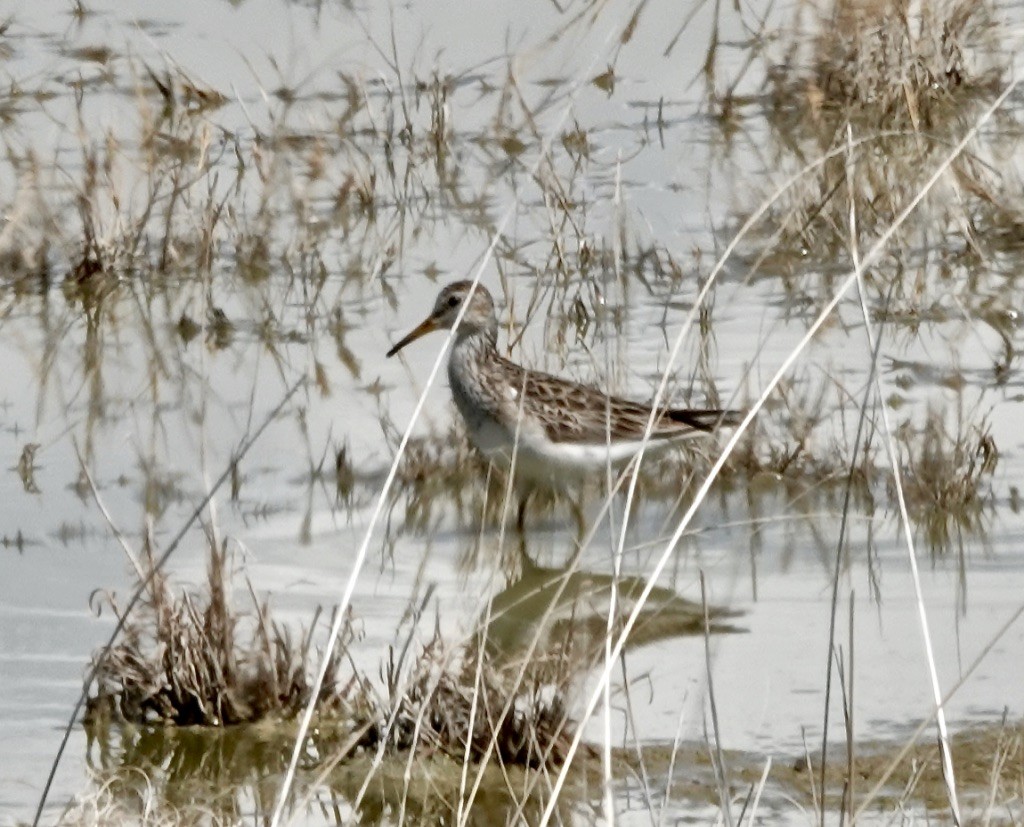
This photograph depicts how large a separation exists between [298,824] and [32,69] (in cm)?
898

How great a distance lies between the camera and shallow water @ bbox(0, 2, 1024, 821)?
7.01 metres

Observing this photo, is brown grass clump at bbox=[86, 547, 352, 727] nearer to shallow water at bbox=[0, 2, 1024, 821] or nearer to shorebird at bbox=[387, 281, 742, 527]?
shallow water at bbox=[0, 2, 1024, 821]

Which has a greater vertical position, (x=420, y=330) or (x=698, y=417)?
(x=420, y=330)

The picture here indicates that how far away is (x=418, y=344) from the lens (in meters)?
10.3

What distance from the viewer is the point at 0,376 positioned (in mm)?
10086

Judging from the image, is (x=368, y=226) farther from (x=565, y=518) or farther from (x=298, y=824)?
(x=298, y=824)

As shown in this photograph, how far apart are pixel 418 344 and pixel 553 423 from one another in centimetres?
189

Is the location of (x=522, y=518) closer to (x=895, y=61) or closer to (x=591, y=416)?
(x=591, y=416)

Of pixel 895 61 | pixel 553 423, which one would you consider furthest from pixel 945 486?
pixel 895 61

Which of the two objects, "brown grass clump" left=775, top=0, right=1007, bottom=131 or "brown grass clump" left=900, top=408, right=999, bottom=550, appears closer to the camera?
"brown grass clump" left=900, top=408, right=999, bottom=550

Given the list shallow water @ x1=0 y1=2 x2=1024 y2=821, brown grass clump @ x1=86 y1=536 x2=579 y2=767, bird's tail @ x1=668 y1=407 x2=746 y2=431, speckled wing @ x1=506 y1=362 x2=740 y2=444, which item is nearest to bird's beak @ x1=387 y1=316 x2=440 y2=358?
shallow water @ x1=0 y1=2 x2=1024 y2=821

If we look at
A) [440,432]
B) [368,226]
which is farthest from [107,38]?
[440,432]

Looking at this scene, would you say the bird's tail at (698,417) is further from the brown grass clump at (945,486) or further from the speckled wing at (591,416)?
the brown grass clump at (945,486)

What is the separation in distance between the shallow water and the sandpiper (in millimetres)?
158
